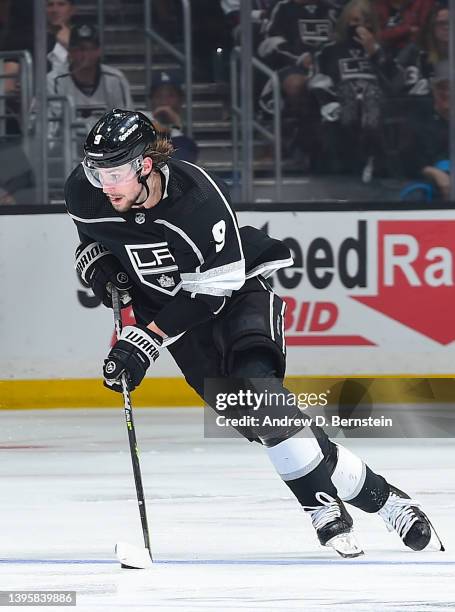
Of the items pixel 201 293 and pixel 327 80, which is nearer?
pixel 201 293

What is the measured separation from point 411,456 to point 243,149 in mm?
1851

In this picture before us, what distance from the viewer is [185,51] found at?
672cm

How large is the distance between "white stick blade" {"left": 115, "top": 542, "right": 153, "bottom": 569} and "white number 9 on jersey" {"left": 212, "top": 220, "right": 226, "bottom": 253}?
28.7 inches

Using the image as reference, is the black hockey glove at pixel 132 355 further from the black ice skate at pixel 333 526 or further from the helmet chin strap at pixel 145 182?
the black ice skate at pixel 333 526

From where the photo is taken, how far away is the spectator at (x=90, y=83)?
674cm

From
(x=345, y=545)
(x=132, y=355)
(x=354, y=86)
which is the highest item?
(x=354, y=86)

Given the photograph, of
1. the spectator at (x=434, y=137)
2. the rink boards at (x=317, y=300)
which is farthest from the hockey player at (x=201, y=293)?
the spectator at (x=434, y=137)

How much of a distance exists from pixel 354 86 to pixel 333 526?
344cm

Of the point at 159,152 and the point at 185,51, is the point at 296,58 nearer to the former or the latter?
the point at 185,51

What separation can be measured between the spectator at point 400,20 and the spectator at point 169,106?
36.9 inches

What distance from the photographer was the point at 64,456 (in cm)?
562

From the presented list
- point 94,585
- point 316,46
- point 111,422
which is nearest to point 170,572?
point 94,585

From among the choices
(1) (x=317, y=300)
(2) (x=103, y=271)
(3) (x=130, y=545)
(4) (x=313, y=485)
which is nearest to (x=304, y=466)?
(4) (x=313, y=485)

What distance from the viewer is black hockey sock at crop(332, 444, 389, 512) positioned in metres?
3.78
